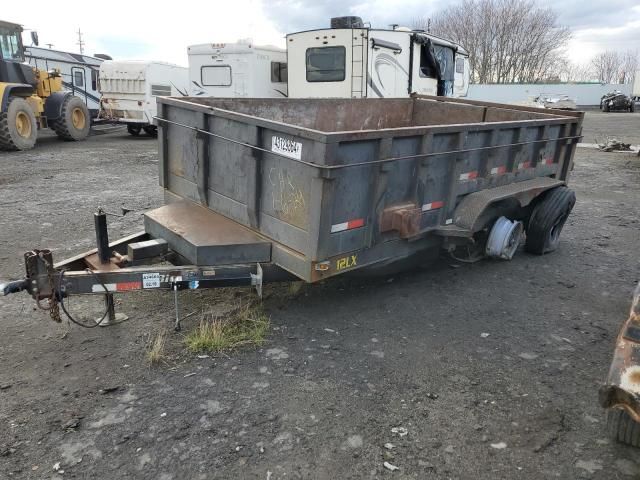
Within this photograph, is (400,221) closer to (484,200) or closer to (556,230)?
(484,200)

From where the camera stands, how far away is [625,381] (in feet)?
7.91

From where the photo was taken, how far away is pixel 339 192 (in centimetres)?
369

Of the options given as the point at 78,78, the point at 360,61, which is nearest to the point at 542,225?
the point at 360,61

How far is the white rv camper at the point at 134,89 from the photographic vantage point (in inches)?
672

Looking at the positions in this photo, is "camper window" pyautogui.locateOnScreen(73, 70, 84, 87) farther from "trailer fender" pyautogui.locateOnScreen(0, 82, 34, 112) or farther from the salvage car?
the salvage car

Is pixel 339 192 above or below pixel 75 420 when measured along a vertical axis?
above

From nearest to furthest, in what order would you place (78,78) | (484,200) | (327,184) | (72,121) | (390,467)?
(390,467), (327,184), (484,200), (72,121), (78,78)

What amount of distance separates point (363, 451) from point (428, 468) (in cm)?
34

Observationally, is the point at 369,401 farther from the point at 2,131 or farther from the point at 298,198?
the point at 2,131

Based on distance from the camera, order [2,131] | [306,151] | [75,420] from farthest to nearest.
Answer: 1. [2,131]
2. [306,151]
3. [75,420]

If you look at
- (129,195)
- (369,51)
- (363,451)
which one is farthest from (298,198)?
(369,51)

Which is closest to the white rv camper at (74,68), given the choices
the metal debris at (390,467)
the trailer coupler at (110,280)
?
the trailer coupler at (110,280)

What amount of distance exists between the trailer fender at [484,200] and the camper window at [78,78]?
20.6 m

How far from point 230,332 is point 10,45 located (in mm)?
14299
